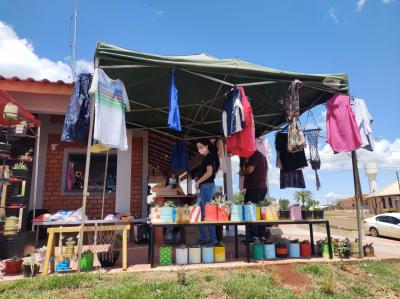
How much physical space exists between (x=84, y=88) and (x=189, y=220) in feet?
9.26

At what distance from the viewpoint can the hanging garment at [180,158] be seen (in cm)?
837

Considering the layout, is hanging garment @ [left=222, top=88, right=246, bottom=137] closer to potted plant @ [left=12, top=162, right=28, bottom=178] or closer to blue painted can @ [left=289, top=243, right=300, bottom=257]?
blue painted can @ [left=289, top=243, right=300, bottom=257]

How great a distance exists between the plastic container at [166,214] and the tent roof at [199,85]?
228 centimetres

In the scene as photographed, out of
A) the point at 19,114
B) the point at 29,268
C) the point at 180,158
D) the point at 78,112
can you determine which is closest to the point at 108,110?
the point at 78,112

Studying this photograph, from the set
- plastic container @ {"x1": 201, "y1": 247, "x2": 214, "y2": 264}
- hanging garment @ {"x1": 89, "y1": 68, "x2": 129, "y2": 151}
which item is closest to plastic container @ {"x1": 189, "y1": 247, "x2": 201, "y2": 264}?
plastic container @ {"x1": 201, "y1": 247, "x2": 214, "y2": 264}

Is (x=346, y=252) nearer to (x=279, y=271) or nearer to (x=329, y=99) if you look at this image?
(x=279, y=271)

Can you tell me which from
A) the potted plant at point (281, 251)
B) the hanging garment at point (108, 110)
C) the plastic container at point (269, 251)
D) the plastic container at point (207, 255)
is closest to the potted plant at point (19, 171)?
the hanging garment at point (108, 110)

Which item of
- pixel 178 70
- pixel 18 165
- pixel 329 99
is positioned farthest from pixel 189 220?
pixel 329 99

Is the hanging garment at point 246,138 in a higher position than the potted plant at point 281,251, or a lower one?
higher

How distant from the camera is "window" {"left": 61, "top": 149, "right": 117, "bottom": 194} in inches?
297

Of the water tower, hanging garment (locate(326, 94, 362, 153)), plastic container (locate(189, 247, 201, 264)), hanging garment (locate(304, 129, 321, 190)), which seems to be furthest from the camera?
the water tower

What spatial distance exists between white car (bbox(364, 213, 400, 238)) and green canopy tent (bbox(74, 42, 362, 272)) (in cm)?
957

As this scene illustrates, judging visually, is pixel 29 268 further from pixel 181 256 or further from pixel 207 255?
pixel 207 255

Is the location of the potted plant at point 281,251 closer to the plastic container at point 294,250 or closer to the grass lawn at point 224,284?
the plastic container at point 294,250
